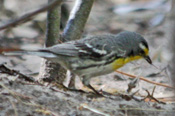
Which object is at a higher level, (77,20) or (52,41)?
(77,20)

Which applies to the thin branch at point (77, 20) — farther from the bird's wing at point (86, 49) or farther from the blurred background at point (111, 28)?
the blurred background at point (111, 28)

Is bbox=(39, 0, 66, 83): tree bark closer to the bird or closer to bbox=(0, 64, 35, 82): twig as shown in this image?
the bird

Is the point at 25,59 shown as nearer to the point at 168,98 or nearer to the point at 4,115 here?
the point at 168,98

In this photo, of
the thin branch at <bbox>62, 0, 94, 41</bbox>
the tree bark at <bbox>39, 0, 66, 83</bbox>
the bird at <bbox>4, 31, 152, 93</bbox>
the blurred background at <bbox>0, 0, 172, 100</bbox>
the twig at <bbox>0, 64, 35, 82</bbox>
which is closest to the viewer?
the twig at <bbox>0, 64, 35, 82</bbox>

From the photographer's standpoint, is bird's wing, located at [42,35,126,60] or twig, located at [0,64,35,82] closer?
twig, located at [0,64,35,82]

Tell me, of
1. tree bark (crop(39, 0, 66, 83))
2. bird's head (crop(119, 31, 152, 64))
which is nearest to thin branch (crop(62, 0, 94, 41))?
tree bark (crop(39, 0, 66, 83))

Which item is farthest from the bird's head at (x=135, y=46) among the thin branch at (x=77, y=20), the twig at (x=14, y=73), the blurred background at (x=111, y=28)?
the twig at (x=14, y=73)

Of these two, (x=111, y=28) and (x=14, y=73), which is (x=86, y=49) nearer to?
(x=14, y=73)

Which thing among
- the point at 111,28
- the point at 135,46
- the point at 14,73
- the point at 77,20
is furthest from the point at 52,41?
the point at 111,28

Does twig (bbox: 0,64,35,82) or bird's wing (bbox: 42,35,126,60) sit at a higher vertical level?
bird's wing (bbox: 42,35,126,60)

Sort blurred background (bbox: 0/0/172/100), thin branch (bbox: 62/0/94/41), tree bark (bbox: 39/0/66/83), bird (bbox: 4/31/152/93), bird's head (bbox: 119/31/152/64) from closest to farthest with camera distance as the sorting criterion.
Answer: bird (bbox: 4/31/152/93) → tree bark (bbox: 39/0/66/83) → bird's head (bbox: 119/31/152/64) → thin branch (bbox: 62/0/94/41) → blurred background (bbox: 0/0/172/100)

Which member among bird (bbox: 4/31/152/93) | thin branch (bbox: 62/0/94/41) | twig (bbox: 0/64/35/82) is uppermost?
thin branch (bbox: 62/0/94/41)
